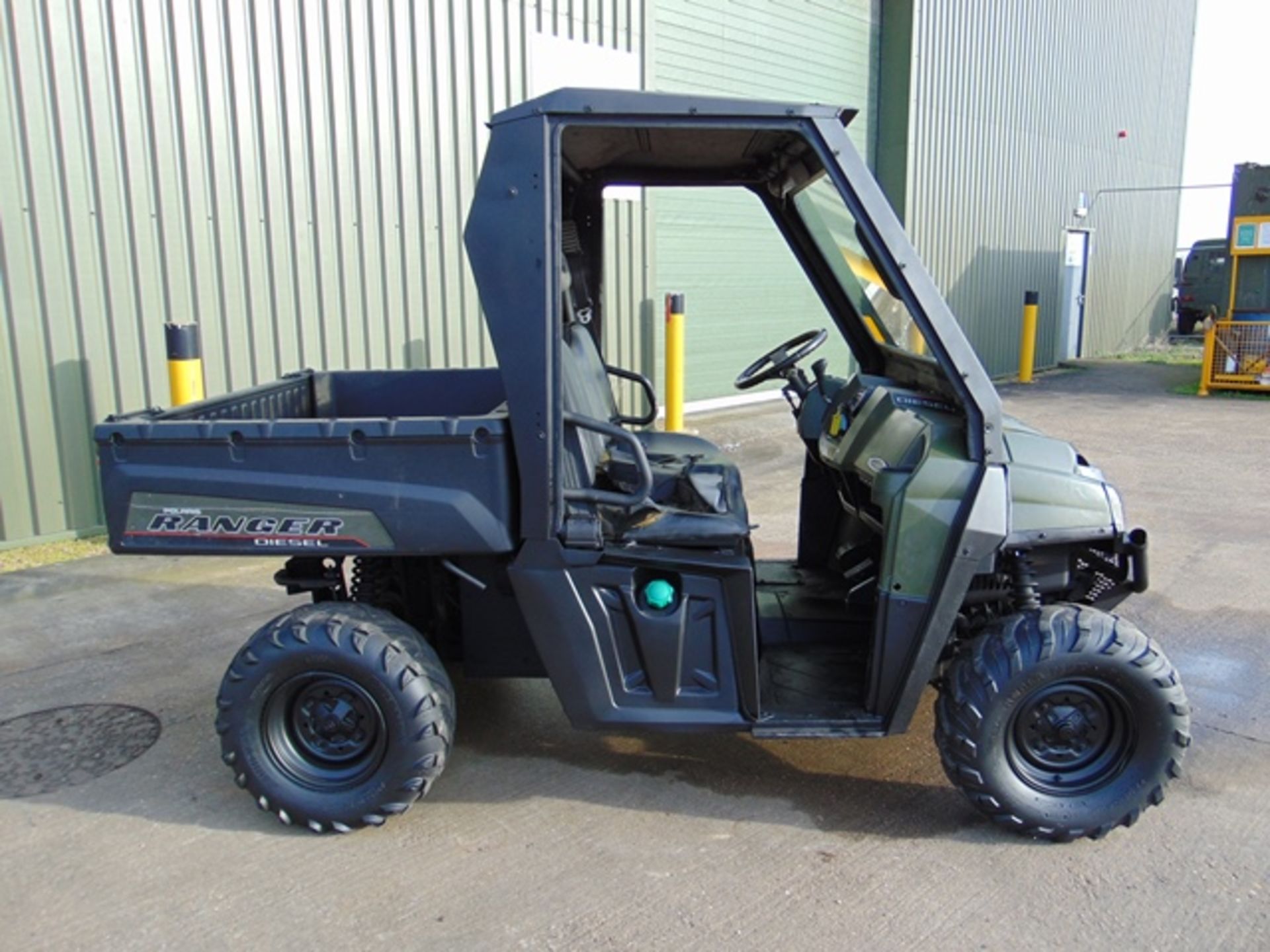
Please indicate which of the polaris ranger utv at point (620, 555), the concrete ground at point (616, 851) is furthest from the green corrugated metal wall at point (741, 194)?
the polaris ranger utv at point (620, 555)

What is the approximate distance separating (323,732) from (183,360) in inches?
141

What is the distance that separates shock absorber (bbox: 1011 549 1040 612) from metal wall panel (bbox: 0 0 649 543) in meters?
5.39

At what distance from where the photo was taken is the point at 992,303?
15750 mm

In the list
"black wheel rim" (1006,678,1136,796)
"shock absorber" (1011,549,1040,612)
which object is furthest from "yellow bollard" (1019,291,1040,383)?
"black wheel rim" (1006,678,1136,796)

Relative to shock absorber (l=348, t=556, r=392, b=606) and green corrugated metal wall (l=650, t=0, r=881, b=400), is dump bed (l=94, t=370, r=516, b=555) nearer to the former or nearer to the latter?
shock absorber (l=348, t=556, r=392, b=606)

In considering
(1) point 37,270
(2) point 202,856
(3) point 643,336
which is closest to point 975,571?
(2) point 202,856

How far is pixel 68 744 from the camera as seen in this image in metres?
3.70

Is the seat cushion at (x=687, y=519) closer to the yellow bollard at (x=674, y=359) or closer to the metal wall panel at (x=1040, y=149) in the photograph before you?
the yellow bollard at (x=674, y=359)

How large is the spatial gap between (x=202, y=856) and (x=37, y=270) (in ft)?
14.3

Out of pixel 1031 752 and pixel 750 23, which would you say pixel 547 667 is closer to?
pixel 1031 752

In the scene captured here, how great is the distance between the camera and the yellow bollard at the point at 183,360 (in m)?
5.94

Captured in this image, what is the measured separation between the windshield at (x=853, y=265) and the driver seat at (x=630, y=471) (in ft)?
2.58

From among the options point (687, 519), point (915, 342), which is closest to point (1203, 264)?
point (915, 342)

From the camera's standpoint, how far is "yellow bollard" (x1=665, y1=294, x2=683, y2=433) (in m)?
9.08
